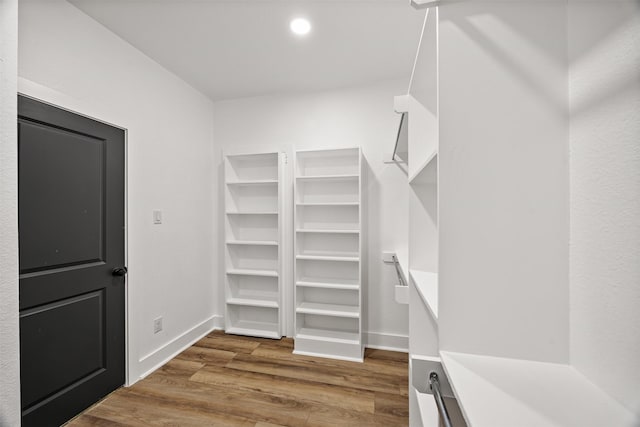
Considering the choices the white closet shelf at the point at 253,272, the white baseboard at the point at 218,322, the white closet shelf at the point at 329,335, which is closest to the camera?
the white closet shelf at the point at 329,335

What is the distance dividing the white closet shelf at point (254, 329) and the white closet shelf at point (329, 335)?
0.34 meters

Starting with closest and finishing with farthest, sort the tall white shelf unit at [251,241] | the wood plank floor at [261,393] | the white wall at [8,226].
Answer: the white wall at [8,226] → the wood plank floor at [261,393] → the tall white shelf unit at [251,241]

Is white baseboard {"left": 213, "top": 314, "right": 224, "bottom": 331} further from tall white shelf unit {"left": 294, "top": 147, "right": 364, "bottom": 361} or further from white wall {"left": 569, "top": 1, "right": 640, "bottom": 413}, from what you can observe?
white wall {"left": 569, "top": 1, "right": 640, "bottom": 413}

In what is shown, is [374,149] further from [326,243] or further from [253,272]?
[253,272]

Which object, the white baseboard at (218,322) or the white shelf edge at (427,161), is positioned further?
the white baseboard at (218,322)

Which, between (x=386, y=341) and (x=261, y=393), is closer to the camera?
(x=261, y=393)

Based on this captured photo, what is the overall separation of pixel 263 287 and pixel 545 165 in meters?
2.82

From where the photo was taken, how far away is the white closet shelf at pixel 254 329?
2.85 meters

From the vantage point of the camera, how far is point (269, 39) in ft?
6.77

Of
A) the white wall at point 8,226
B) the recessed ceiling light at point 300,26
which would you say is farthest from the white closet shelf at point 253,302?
the recessed ceiling light at point 300,26

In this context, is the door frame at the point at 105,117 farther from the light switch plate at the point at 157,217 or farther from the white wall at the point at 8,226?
the white wall at the point at 8,226

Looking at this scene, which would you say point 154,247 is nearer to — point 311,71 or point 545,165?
point 311,71

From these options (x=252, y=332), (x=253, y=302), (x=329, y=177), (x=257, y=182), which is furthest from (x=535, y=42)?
(x=252, y=332)

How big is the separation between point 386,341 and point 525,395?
2325 millimetres
